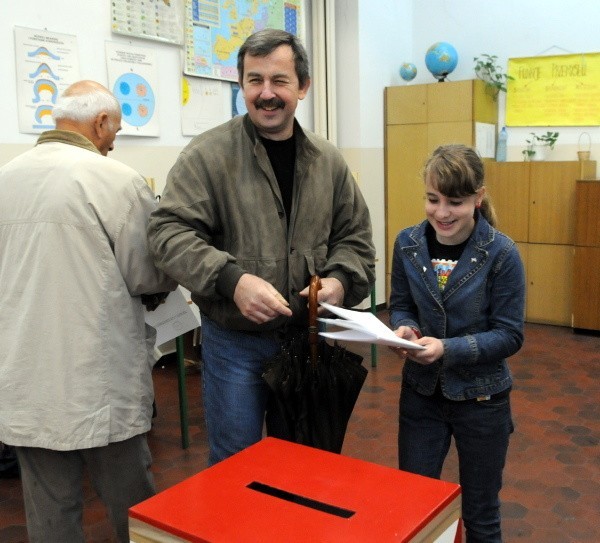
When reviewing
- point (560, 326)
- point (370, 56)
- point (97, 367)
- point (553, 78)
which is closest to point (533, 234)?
point (560, 326)

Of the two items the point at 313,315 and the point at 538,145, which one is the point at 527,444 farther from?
the point at 538,145

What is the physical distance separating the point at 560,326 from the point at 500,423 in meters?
4.07

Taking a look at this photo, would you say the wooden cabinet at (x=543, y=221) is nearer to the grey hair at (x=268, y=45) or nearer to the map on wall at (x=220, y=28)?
the map on wall at (x=220, y=28)

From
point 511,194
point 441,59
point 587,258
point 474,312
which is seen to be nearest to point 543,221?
point 511,194

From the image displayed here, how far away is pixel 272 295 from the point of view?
1585 millimetres

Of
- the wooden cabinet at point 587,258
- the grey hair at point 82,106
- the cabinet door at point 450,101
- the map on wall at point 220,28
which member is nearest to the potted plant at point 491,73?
the cabinet door at point 450,101

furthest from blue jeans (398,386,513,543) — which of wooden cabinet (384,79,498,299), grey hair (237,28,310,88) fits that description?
wooden cabinet (384,79,498,299)

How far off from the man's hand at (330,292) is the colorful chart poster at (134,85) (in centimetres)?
266

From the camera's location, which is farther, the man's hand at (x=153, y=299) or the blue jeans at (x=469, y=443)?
the man's hand at (x=153, y=299)

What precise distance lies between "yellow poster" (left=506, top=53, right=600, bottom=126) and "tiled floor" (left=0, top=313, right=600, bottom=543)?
6.31 feet

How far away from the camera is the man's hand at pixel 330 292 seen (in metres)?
1.71

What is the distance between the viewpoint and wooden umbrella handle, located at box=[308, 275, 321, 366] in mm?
1644

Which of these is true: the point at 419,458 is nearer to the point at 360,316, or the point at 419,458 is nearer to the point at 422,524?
→ the point at 360,316

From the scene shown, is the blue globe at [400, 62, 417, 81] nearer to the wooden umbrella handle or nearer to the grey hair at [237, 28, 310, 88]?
the grey hair at [237, 28, 310, 88]
